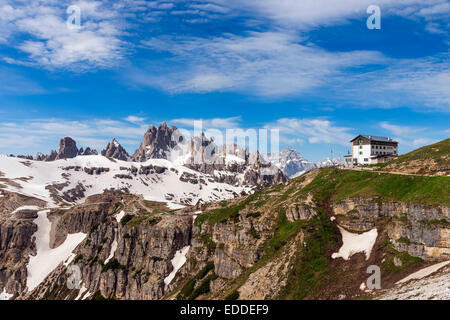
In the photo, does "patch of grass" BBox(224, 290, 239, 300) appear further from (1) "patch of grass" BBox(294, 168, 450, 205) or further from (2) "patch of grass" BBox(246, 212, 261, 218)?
(1) "patch of grass" BBox(294, 168, 450, 205)

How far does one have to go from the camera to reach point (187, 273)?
158 meters

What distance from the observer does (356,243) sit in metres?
89.0

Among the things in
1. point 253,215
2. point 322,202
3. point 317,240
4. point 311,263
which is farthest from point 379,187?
point 253,215

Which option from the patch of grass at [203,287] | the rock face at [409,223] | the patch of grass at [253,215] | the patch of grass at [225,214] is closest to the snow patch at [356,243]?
the rock face at [409,223]

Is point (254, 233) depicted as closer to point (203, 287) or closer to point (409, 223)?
point (203, 287)

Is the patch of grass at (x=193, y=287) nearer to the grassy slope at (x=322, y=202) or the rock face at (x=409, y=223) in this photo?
the grassy slope at (x=322, y=202)

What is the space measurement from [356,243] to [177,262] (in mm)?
109608

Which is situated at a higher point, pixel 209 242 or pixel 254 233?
pixel 254 233

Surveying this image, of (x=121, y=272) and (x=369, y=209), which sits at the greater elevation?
(x=369, y=209)

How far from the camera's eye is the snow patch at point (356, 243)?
8588 cm

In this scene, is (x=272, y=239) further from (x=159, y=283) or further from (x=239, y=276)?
(x=159, y=283)
